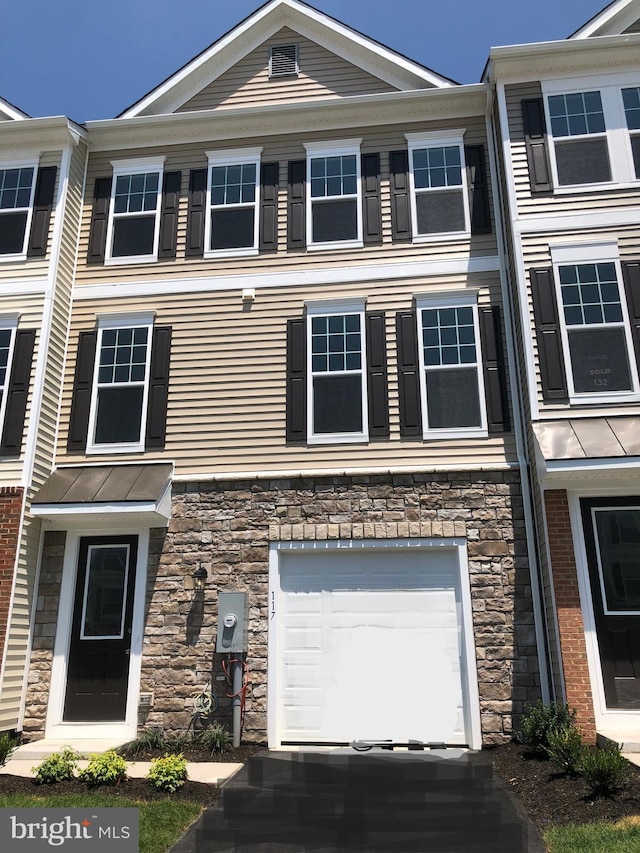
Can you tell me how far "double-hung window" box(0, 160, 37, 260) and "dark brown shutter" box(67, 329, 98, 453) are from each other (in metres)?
1.65

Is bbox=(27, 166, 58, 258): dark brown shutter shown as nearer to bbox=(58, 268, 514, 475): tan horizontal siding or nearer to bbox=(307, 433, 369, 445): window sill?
bbox=(58, 268, 514, 475): tan horizontal siding

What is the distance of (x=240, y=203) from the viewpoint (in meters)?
10.5

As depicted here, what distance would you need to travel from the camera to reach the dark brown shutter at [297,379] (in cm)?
932

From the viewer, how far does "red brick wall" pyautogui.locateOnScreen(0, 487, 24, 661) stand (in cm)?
840

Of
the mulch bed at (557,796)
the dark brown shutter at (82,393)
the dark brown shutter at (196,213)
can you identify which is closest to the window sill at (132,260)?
the dark brown shutter at (196,213)

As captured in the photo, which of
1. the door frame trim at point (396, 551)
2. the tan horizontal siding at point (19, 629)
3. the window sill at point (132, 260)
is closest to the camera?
the door frame trim at point (396, 551)

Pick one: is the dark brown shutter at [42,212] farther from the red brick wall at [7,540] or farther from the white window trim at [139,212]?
the red brick wall at [7,540]

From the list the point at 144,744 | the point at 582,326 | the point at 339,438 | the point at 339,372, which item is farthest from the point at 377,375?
the point at 144,744

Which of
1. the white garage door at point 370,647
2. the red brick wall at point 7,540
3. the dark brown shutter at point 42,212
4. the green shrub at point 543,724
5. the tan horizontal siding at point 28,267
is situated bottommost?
the green shrub at point 543,724

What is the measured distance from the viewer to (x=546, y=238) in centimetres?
911

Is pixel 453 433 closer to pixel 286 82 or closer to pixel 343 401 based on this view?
pixel 343 401

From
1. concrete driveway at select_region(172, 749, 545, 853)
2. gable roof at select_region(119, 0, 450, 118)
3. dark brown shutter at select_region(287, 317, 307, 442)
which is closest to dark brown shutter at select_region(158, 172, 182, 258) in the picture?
gable roof at select_region(119, 0, 450, 118)

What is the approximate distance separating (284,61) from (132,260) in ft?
13.9

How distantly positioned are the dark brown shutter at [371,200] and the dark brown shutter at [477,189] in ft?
4.44
